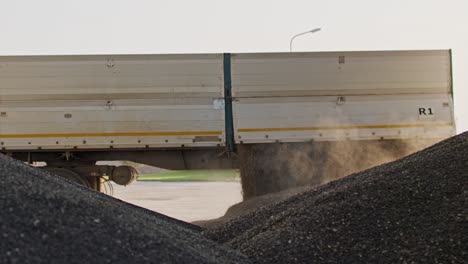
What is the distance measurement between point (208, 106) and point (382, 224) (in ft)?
18.4

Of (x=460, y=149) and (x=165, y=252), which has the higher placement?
(x=460, y=149)

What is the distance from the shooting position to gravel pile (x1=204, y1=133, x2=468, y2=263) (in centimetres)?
376

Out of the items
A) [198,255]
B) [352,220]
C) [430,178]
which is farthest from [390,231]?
[198,255]

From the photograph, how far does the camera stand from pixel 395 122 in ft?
31.8

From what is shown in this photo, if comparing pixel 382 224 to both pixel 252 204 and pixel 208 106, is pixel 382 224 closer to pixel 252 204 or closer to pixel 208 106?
pixel 252 204

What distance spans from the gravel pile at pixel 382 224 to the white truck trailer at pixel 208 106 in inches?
167

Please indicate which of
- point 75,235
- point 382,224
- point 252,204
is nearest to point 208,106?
point 252,204

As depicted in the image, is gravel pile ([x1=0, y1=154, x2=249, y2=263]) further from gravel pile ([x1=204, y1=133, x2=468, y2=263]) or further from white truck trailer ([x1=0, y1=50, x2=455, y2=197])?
white truck trailer ([x1=0, y1=50, x2=455, y2=197])

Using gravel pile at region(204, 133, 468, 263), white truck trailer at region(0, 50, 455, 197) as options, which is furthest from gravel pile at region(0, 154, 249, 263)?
white truck trailer at region(0, 50, 455, 197)

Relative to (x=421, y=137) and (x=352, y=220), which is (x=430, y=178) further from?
(x=421, y=137)

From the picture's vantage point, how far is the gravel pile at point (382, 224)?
3.76 meters

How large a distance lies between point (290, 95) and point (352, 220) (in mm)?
5488

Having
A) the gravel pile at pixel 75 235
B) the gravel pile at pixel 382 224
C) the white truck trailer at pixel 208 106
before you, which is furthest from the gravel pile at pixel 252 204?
the gravel pile at pixel 75 235

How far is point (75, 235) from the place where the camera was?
10.7 ft
